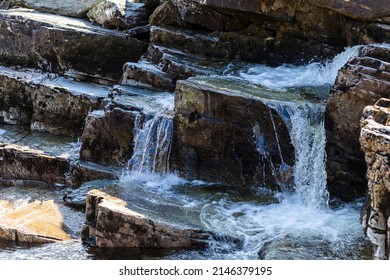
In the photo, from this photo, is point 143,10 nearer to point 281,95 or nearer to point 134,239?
point 281,95

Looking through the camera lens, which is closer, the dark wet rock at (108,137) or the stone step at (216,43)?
the dark wet rock at (108,137)

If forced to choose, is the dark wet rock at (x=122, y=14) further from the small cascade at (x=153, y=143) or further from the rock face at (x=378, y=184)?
the rock face at (x=378, y=184)

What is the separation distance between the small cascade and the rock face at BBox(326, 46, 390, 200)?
1985mm

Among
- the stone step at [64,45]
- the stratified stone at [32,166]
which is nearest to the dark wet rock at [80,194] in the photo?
the stratified stone at [32,166]

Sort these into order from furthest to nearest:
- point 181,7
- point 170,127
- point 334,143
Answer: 1. point 181,7
2. point 170,127
3. point 334,143

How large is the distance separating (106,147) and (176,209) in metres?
1.91

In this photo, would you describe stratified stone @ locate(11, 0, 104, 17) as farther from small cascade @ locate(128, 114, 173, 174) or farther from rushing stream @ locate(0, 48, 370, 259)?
small cascade @ locate(128, 114, 173, 174)

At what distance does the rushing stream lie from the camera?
9.45 meters

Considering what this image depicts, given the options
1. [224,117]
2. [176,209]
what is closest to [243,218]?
[176,209]

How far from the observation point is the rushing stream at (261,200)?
945cm

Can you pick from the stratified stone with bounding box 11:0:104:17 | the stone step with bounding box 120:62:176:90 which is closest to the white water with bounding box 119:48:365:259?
the stone step with bounding box 120:62:176:90

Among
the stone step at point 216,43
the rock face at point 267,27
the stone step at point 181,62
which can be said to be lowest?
the stone step at point 181,62

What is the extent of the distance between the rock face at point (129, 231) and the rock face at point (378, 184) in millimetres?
1919

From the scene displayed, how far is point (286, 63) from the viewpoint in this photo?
12617 millimetres
